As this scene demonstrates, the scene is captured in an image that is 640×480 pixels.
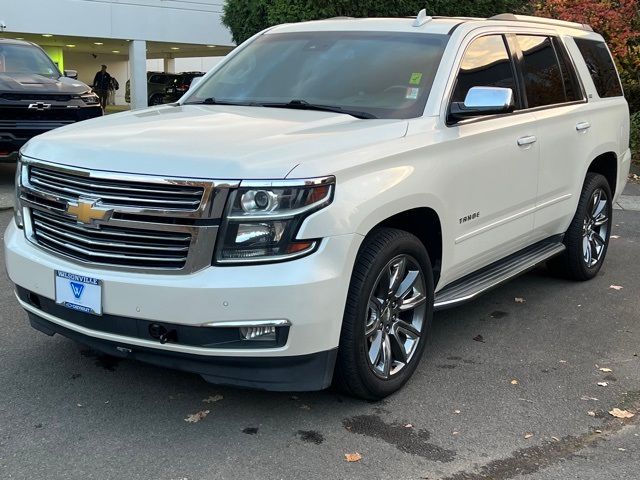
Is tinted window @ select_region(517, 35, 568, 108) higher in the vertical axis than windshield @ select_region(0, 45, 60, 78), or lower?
higher

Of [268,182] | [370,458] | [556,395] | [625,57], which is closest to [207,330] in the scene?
[268,182]

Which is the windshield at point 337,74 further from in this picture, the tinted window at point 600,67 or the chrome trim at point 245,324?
the tinted window at point 600,67

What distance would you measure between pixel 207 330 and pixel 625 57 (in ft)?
41.9

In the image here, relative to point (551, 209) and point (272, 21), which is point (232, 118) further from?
point (272, 21)

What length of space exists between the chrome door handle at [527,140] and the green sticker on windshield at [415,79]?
878 mm

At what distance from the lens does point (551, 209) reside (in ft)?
17.2

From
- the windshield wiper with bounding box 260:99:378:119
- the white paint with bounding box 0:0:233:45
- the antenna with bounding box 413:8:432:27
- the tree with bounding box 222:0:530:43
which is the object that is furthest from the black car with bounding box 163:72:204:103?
the windshield wiper with bounding box 260:99:378:119

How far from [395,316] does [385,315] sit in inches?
3.8

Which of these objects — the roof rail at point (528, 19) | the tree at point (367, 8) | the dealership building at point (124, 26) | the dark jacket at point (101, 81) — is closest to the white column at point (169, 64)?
the dealership building at point (124, 26)

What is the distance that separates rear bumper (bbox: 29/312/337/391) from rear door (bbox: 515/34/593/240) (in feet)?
8.02

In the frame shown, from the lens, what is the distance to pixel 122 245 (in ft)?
10.5

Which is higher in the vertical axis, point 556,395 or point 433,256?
point 433,256

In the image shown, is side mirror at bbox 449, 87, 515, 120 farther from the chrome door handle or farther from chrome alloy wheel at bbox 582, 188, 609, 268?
chrome alloy wheel at bbox 582, 188, 609, 268

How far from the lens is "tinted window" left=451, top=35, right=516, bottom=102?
4.34 meters
